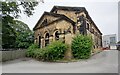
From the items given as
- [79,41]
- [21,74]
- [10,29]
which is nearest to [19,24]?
[10,29]

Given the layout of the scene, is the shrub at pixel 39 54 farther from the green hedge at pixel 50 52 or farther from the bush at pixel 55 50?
the bush at pixel 55 50

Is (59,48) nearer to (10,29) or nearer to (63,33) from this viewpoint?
(63,33)

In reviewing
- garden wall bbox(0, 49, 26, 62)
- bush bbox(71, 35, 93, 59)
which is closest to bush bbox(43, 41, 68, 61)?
bush bbox(71, 35, 93, 59)

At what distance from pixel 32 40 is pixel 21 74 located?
4136 mm

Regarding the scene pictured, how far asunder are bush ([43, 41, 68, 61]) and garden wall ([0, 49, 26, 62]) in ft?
6.43

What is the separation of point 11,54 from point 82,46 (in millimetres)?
5584

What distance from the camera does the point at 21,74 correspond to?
7.64m

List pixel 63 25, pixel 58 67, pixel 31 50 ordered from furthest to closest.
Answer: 1. pixel 63 25
2. pixel 31 50
3. pixel 58 67

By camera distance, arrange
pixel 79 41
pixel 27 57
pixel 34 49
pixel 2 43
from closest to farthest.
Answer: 1. pixel 27 57
2. pixel 34 49
3. pixel 2 43
4. pixel 79 41

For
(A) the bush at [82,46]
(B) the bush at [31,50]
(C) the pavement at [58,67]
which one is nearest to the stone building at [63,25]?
(A) the bush at [82,46]

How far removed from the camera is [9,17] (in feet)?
41.1

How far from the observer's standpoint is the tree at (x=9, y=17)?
12.0 metres

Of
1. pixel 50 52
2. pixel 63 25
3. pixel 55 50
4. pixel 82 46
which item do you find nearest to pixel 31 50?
pixel 50 52

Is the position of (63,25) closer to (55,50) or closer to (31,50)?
(55,50)
